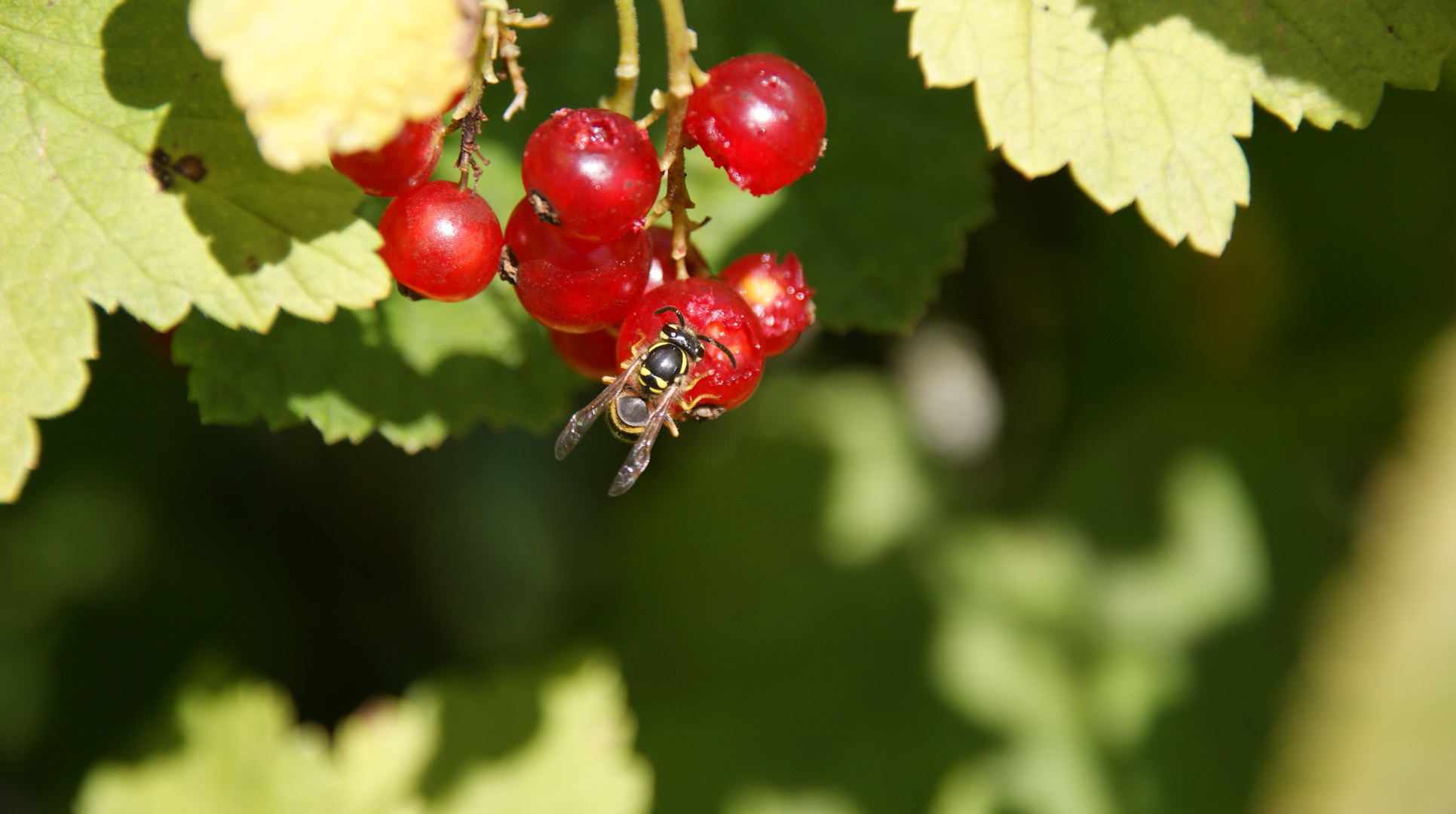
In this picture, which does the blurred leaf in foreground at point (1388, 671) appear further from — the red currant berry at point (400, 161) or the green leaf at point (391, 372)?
the red currant berry at point (400, 161)

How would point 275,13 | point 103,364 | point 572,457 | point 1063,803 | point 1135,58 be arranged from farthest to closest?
point 572,457 < point 1063,803 < point 103,364 < point 1135,58 < point 275,13

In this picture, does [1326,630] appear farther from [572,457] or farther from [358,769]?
[358,769]

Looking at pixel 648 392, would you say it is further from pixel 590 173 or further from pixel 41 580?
pixel 41 580

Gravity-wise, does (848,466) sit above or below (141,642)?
above

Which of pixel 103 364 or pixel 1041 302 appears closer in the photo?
pixel 103 364

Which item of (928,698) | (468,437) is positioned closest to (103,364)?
(468,437)

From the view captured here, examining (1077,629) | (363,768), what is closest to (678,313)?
(363,768)

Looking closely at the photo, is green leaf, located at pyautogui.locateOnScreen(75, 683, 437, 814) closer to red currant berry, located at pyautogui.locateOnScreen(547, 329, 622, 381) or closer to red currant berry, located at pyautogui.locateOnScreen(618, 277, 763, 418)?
red currant berry, located at pyautogui.locateOnScreen(547, 329, 622, 381)
